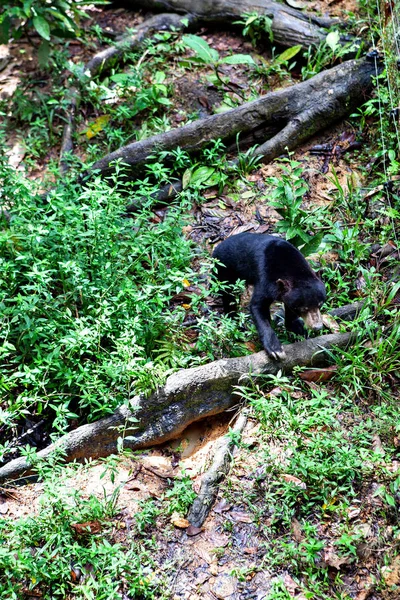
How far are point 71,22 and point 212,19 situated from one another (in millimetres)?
2022

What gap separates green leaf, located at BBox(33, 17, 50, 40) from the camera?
776 cm

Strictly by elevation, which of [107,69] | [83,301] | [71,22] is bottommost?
[83,301]

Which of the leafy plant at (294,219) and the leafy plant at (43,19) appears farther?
the leafy plant at (43,19)

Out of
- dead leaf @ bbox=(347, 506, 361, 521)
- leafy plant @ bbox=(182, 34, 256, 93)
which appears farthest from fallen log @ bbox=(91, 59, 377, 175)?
dead leaf @ bbox=(347, 506, 361, 521)

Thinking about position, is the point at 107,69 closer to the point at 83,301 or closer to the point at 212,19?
the point at 212,19

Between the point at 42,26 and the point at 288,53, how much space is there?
300 cm

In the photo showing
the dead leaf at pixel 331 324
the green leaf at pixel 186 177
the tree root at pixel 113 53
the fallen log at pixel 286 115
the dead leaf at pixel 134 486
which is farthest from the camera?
the tree root at pixel 113 53

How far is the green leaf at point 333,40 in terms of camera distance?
26.5 feet

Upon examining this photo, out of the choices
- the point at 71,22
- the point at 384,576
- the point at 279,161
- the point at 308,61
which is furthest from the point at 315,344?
the point at 71,22

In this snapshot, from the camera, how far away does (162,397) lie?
17.2 ft

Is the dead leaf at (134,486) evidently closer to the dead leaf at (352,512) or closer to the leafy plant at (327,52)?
the dead leaf at (352,512)

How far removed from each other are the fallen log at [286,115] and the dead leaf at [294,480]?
404 centimetres

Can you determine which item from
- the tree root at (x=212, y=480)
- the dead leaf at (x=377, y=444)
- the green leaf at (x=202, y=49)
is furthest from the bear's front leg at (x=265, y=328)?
the green leaf at (x=202, y=49)

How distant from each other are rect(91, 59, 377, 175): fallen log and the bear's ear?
238cm
